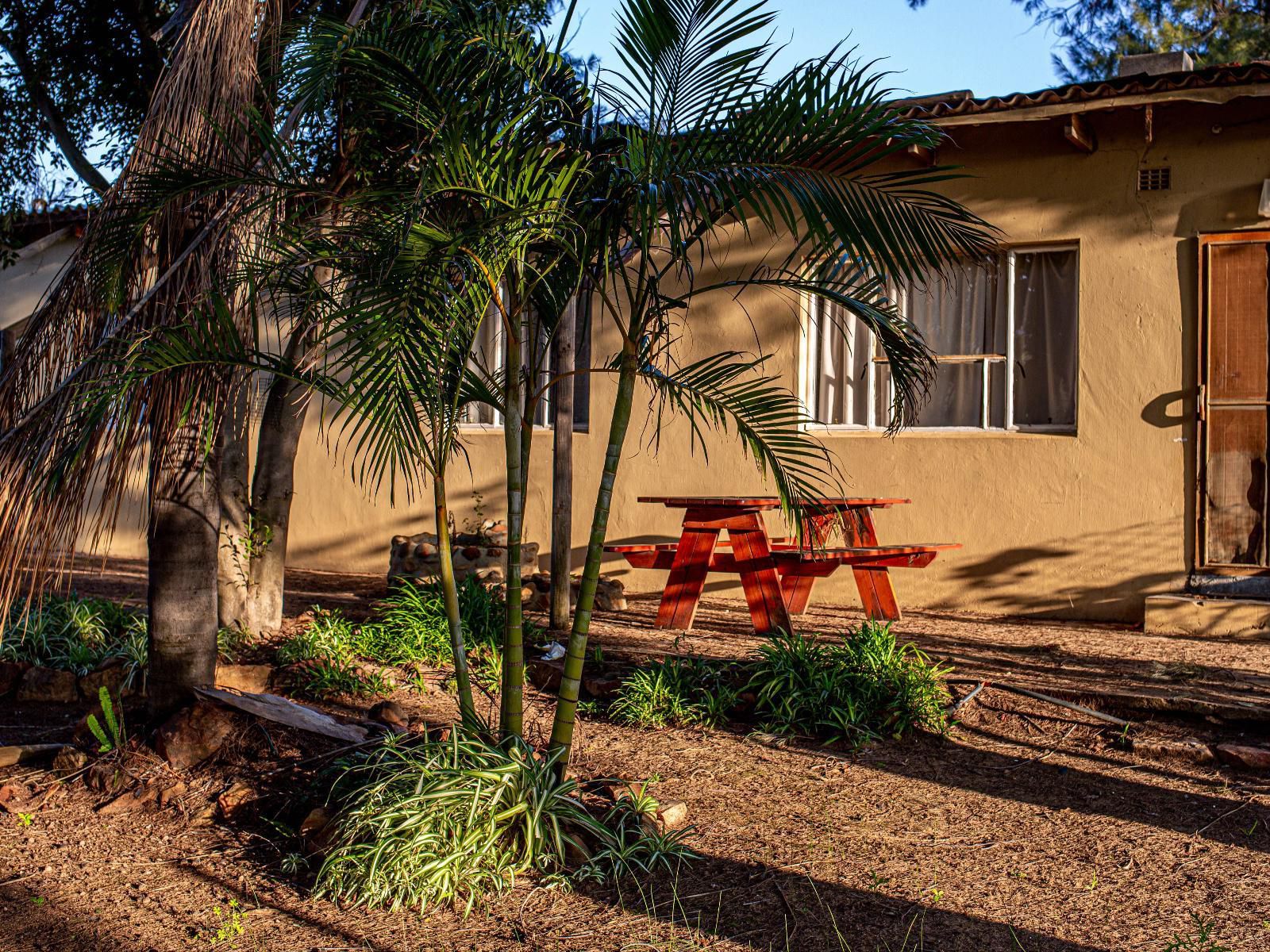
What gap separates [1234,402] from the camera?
7055 mm

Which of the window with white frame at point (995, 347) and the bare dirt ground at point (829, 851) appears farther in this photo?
the window with white frame at point (995, 347)

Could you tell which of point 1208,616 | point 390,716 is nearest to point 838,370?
Answer: point 1208,616

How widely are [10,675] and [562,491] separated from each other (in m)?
3.03

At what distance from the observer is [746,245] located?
841 centimetres

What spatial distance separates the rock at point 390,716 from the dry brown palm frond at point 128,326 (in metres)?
1.27

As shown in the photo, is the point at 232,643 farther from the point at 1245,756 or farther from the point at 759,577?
the point at 1245,756

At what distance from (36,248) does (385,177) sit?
8495mm

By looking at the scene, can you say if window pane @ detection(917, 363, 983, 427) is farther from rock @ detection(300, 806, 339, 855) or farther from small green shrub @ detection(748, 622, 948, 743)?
rock @ detection(300, 806, 339, 855)

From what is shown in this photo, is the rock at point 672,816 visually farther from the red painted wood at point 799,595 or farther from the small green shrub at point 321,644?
the red painted wood at point 799,595

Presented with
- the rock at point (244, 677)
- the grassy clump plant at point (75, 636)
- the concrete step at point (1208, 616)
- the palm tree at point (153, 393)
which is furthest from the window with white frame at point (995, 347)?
the grassy clump plant at point (75, 636)

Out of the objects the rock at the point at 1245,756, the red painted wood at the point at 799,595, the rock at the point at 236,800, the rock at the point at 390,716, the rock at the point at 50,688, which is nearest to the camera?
the rock at the point at 236,800

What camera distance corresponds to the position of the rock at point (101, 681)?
16.7 ft

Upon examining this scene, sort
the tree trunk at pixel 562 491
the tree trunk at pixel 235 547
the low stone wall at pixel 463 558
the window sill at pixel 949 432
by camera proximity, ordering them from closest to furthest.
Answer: the tree trunk at pixel 235 547
the tree trunk at pixel 562 491
the window sill at pixel 949 432
the low stone wall at pixel 463 558

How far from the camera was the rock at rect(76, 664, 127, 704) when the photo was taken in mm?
5077
